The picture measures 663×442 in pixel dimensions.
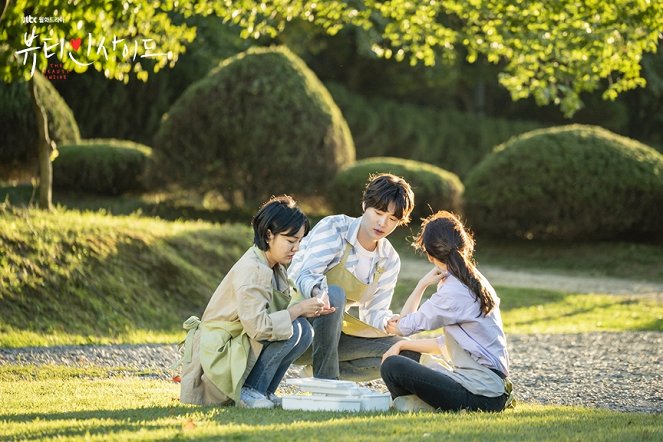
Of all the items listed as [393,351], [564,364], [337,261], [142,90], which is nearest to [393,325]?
[393,351]

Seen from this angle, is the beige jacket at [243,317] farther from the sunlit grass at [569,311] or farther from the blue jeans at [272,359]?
the sunlit grass at [569,311]

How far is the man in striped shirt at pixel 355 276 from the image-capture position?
6.03 m

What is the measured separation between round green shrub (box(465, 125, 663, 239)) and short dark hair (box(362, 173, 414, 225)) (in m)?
13.2

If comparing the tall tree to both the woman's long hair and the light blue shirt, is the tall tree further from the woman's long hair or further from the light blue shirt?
the light blue shirt

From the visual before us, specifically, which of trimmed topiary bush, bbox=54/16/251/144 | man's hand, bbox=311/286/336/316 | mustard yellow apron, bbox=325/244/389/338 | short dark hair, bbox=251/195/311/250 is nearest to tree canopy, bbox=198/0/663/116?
mustard yellow apron, bbox=325/244/389/338

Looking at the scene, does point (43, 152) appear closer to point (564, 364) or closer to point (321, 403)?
point (564, 364)

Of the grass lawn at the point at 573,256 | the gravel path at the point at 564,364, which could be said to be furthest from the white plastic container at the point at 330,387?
the grass lawn at the point at 573,256

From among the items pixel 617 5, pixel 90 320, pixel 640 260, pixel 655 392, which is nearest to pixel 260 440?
pixel 655 392

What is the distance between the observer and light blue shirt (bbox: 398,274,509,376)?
5.59 metres

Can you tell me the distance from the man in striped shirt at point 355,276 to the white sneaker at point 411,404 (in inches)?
19.4

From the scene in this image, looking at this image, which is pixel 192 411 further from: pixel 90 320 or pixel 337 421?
pixel 90 320

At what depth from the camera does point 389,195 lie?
6.12m

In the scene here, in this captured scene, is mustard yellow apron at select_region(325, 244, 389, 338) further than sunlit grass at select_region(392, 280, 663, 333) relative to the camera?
No

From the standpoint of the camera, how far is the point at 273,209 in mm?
5750
